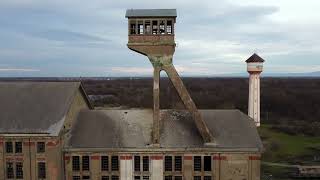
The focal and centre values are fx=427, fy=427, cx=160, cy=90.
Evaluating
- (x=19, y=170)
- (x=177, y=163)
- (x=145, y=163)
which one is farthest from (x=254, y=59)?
(x=19, y=170)

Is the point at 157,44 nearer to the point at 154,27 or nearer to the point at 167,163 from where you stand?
the point at 154,27

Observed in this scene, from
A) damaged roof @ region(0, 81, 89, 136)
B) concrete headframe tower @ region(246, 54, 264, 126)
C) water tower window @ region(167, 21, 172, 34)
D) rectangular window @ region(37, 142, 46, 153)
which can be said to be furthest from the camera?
concrete headframe tower @ region(246, 54, 264, 126)

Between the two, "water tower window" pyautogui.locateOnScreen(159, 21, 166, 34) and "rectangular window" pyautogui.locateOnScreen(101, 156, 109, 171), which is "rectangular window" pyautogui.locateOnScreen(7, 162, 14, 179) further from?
"water tower window" pyautogui.locateOnScreen(159, 21, 166, 34)

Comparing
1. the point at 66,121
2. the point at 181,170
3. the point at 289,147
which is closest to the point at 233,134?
the point at 181,170

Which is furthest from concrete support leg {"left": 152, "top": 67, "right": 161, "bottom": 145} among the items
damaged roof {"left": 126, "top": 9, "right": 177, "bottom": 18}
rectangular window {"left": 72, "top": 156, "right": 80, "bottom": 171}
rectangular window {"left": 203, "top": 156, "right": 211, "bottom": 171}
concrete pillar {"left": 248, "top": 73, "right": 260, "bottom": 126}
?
concrete pillar {"left": 248, "top": 73, "right": 260, "bottom": 126}

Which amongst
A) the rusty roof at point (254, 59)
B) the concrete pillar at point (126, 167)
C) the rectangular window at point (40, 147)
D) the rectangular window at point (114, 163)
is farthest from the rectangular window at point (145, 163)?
the rusty roof at point (254, 59)

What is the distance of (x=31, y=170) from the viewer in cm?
3253

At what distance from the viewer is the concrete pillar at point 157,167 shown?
3359cm

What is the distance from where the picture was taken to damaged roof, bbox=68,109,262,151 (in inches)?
1326

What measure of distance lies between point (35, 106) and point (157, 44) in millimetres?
11100

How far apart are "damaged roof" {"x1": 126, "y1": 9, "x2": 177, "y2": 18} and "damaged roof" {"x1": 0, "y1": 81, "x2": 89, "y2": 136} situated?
7.67 metres

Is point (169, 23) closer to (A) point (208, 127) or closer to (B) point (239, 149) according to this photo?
(A) point (208, 127)

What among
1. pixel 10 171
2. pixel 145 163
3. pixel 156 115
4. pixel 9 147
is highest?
pixel 156 115

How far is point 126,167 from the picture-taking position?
3372 centimetres
